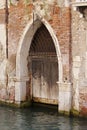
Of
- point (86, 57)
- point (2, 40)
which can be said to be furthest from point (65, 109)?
point (2, 40)

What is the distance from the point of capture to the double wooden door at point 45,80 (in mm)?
15406

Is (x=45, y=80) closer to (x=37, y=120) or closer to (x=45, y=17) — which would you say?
(x=45, y=17)

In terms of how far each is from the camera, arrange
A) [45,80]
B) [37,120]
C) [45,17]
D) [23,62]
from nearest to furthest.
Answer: [37,120] < [45,17] < [45,80] < [23,62]

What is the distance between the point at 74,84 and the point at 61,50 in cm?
106

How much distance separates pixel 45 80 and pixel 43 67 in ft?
1.40

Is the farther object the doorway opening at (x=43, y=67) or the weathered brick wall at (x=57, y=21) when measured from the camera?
the doorway opening at (x=43, y=67)

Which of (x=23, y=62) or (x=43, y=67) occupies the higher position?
(x=23, y=62)

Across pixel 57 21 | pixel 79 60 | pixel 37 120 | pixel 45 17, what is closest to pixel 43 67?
pixel 45 17

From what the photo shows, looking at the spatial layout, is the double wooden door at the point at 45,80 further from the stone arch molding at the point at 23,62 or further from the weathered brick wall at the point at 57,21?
the weathered brick wall at the point at 57,21

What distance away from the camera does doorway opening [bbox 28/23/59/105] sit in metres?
15.4

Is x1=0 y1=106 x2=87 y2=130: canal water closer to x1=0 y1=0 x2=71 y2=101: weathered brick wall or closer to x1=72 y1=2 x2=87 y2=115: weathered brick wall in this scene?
x1=72 y1=2 x2=87 y2=115: weathered brick wall

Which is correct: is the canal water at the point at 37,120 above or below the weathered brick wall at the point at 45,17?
below

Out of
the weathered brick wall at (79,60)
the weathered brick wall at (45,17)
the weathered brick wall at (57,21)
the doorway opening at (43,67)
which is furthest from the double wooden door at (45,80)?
the weathered brick wall at (79,60)

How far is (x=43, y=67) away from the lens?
15.8 meters
